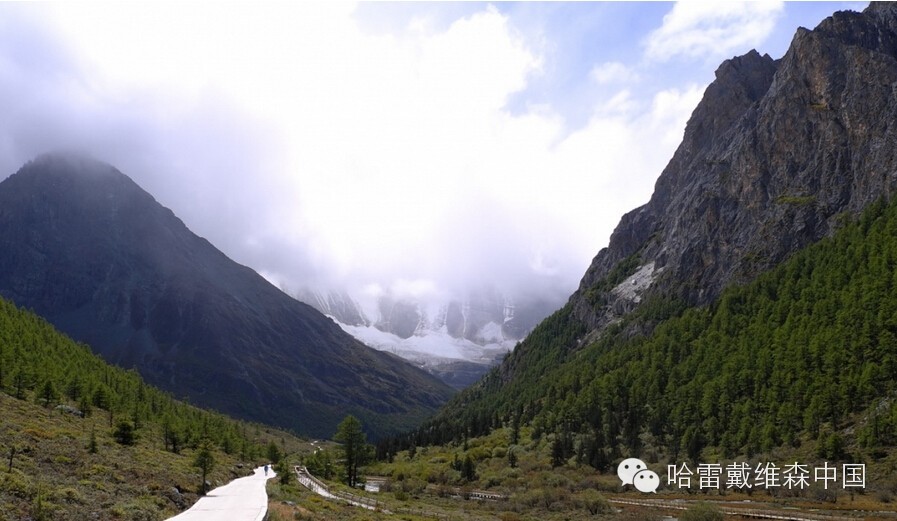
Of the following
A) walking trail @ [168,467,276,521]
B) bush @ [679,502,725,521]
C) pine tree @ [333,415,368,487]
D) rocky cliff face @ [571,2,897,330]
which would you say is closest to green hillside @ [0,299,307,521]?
walking trail @ [168,467,276,521]

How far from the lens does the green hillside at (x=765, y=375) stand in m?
80.2

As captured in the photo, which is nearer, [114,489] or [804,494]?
[114,489]

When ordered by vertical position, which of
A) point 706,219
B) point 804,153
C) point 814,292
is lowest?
point 814,292

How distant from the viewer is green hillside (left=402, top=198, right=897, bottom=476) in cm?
8019

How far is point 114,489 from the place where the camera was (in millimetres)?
30281

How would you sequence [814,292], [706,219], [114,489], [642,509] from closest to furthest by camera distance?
1. [114,489]
2. [642,509]
3. [814,292]
4. [706,219]

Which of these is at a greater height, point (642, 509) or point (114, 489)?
point (114, 489)

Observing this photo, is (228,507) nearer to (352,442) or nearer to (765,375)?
(352,442)

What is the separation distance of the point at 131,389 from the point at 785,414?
432ft

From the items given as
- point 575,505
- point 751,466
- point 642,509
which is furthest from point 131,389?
point 751,466

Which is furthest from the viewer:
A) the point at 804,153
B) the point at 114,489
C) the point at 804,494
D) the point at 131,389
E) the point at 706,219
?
the point at 706,219

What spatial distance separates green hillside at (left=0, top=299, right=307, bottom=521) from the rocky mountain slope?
247ft

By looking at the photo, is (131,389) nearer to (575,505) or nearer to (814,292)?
(575,505)

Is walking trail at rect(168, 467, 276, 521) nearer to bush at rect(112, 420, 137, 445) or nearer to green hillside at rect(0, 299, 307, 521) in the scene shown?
green hillside at rect(0, 299, 307, 521)
